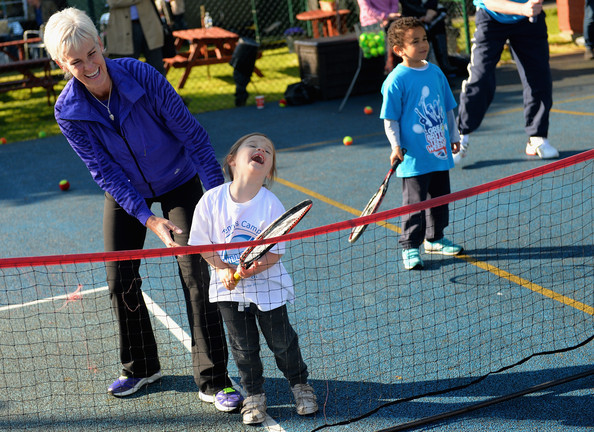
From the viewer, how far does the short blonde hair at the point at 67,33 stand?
3.27 meters

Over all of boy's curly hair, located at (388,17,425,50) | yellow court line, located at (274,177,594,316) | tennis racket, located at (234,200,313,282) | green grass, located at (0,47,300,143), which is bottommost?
yellow court line, located at (274,177,594,316)

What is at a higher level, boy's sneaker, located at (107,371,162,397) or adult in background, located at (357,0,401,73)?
adult in background, located at (357,0,401,73)

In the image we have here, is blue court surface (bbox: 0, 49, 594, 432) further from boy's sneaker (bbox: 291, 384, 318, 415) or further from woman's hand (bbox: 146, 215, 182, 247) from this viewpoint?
woman's hand (bbox: 146, 215, 182, 247)

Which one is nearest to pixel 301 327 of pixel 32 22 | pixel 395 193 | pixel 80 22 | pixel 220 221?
pixel 220 221

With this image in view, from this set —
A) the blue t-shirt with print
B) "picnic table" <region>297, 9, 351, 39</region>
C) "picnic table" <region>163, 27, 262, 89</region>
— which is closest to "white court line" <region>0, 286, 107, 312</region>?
the blue t-shirt with print

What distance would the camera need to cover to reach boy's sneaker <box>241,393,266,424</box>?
356 cm

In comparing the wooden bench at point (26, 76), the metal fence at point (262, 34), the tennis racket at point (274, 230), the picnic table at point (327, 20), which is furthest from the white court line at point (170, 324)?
the picnic table at point (327, 20)

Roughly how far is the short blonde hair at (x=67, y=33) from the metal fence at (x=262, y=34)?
9776mm

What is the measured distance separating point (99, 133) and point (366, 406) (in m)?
Answer: 1.93

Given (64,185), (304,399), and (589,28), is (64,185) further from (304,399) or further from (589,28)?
(589,28)

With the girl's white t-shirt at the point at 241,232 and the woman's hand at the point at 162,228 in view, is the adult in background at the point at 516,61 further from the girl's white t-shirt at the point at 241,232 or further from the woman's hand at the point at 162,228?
the woman's hand at the point at 162,228

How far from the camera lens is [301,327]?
4.58 meters

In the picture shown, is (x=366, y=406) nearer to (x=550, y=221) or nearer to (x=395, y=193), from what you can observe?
(x=550, y=221)

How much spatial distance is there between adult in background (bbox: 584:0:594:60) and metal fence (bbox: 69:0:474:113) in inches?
86.5
